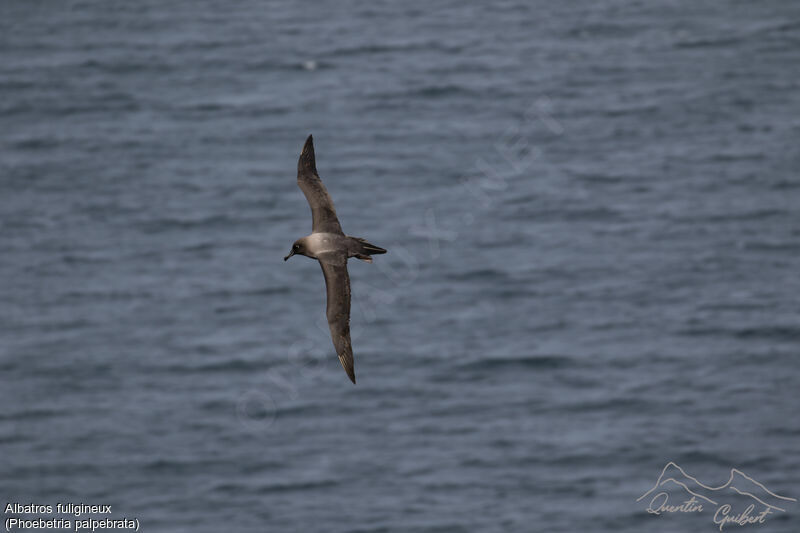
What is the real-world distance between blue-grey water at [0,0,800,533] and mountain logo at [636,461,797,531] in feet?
3.54

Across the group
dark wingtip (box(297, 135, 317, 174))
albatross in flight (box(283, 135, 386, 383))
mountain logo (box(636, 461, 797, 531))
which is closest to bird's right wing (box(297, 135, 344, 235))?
dark wingtip (box(297, 135, 317, 174))

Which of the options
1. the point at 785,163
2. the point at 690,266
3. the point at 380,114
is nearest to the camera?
the point at 690,266

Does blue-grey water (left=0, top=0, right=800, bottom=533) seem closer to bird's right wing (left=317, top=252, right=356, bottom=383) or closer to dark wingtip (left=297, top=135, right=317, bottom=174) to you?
dark wingtip (left=297, top=135, right=317, bottom=174)

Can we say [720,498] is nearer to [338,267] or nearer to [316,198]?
[316,198]

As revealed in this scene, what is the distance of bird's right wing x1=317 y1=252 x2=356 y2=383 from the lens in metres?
28.5

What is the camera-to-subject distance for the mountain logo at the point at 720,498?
415 ft

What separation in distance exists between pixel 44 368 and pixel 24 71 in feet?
228

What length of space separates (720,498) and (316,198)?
361 feet

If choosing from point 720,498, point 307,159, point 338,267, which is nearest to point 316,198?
point 307,159

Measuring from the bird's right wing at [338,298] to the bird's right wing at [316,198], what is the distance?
965 mm

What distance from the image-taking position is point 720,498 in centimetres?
13225

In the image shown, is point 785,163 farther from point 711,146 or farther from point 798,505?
point 798,505

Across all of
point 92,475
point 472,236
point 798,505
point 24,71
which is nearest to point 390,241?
point 472,236

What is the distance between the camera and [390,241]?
158500 millimetres
